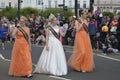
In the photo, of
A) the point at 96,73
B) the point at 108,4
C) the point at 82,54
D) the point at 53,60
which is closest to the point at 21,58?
the point at 53,60

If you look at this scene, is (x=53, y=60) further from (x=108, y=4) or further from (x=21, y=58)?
(x=108, y=4)

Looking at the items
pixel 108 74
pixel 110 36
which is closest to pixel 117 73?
pixel 108 74

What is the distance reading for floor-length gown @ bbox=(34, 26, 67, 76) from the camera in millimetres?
13461

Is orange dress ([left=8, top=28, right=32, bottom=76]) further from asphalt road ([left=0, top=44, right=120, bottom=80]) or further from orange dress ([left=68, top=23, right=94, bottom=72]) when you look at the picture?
orange dress ([left=68, top=23, right=94, bottom=72])

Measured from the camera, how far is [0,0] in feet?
349

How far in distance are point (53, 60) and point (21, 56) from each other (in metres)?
0.99

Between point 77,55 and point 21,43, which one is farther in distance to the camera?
point 77,55

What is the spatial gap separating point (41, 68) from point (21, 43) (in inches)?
39.9

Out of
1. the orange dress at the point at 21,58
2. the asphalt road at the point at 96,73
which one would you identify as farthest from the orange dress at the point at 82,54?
the orange dress at the point at 21,58

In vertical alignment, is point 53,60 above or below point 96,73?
above

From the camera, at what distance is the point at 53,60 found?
13.5 meters

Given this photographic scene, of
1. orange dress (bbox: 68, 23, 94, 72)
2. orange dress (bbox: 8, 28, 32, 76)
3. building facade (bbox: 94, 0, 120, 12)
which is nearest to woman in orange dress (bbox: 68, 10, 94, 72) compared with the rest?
orange dress (bbox: 68, 23, 94, 72)

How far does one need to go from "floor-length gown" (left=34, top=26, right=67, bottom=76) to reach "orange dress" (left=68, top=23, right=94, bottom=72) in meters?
0.85

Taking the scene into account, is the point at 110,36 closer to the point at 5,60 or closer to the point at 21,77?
the point at 5,60
